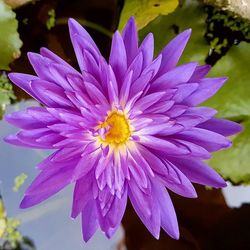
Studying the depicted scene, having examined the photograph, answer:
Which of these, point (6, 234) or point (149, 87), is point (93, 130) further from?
point (6, 234)

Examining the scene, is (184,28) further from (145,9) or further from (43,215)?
(43,215)

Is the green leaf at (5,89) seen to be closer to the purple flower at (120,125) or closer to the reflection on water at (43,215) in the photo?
the reflection on water at (43,215)

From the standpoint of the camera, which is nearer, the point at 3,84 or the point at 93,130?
the point at 93,130

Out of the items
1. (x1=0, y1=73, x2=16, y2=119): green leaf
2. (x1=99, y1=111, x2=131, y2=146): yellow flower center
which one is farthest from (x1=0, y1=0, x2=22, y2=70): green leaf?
(x1=99, y1=111, x2=131, y2=146): yellow flower center

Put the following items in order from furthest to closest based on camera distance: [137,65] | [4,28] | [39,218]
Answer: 1. [39,218]
2. [4,28]
3. [137,65]

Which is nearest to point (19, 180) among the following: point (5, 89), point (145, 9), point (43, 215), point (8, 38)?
point (43, 215)

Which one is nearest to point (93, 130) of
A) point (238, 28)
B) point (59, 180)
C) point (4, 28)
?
point (59, 180)

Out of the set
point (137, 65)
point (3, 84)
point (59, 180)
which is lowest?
point (59, 180)

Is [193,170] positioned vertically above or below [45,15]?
below
